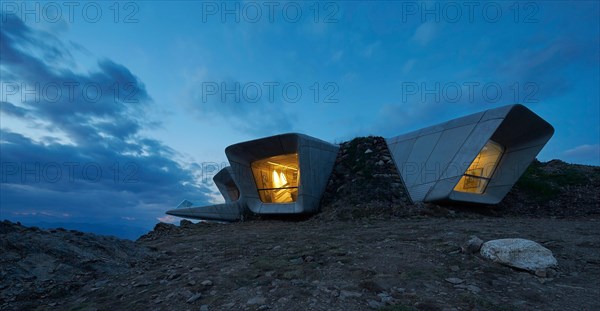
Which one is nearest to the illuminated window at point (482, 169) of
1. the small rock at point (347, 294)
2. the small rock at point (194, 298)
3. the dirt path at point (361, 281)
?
the dirt path at point (361, 281)

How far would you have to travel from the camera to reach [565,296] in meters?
3.89

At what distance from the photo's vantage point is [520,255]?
5.07 metres

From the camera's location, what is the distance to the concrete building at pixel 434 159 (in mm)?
14328

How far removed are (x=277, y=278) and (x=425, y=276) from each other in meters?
2.57

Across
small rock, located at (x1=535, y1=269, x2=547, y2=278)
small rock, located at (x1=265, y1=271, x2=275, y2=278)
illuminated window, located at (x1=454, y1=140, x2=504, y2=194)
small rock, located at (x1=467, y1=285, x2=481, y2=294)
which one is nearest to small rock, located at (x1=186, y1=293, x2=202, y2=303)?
small rock, located at (x1=265, y1=271, x2=275, y2=278)

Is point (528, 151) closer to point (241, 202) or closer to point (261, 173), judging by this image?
point (261, 173)

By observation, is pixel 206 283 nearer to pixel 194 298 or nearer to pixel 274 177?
pixel 194 298

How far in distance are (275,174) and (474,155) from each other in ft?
43.2

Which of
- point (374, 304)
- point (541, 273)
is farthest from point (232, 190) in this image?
point (541, 273)

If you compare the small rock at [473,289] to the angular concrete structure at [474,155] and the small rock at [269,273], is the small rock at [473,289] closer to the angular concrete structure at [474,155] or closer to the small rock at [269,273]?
the small rock at [269,273]

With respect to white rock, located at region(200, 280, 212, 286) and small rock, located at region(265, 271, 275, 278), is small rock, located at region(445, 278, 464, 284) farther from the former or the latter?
white rock, located at region(200, 280, 212, 286)

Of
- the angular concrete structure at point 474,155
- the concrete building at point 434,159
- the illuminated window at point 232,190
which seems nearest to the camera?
the angular concrete structure at point 474,155

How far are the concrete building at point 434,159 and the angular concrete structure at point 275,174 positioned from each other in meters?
0.06

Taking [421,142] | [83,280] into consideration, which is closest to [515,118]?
[421,142]
